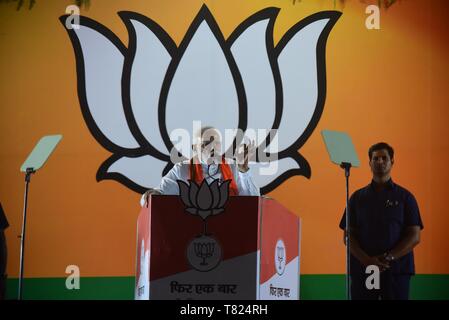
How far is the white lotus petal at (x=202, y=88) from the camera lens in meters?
5.59

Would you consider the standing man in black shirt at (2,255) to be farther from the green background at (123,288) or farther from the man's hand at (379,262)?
the man's hand at (379,262)

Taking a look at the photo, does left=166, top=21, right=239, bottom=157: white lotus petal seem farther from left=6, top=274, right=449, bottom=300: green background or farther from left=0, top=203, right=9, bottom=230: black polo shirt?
left=0, top=203, right=9, bottom=230: black polo shirt

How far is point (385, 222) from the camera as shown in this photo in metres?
4.83

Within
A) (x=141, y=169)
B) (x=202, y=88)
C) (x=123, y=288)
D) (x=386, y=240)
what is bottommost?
(x=123, y=288)

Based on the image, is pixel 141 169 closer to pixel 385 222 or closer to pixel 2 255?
pixel 2 255

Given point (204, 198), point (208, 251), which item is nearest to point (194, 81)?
point (204, 198)

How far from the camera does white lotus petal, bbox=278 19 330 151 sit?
5.61 m

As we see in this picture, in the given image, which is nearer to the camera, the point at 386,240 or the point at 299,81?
the point at 386,240

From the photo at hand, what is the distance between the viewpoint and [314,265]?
5.54 meters

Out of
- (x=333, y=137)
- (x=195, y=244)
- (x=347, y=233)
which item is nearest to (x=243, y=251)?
(x=195, y=244)

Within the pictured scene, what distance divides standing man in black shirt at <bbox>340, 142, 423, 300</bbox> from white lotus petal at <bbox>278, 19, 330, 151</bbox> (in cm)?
87

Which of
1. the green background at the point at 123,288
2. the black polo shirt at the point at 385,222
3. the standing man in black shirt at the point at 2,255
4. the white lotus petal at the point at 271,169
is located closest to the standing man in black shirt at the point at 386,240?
the black polo shirt at the point at 385,222

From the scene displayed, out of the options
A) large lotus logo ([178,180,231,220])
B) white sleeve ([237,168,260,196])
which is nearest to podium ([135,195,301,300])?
large lotus logo ([178,180,231,220])

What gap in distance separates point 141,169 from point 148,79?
2.02 ft
